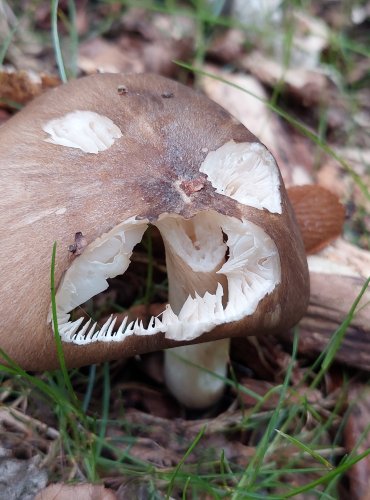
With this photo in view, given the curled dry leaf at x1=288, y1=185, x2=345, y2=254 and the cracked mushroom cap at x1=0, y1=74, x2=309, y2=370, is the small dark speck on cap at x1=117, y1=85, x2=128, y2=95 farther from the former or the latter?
the curled dry leaf at x1=288, y1=185, x2=345, y2=254

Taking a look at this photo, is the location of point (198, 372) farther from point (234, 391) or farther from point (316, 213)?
point (316, 213)

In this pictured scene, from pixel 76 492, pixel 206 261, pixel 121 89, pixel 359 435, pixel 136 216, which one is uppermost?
pixel 121 89

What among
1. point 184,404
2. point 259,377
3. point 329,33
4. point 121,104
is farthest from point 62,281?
point 329,33

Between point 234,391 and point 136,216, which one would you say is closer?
point 136,216

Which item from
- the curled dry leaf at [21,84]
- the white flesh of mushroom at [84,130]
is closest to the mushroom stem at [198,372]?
the white flesh of mushroom at [84,130]

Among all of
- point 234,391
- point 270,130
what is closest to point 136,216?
point 234,391

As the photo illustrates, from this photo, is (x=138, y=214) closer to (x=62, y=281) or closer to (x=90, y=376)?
(x=62, y=281)

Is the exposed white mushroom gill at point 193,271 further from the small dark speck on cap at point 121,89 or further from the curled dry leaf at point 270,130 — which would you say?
the curled dry leaf at point 270,130

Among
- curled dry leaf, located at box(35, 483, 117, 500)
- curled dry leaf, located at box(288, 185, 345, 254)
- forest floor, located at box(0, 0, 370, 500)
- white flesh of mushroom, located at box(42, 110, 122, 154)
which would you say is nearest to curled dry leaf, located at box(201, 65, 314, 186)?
forest floor, located at box(0, 0, 370, 500)
